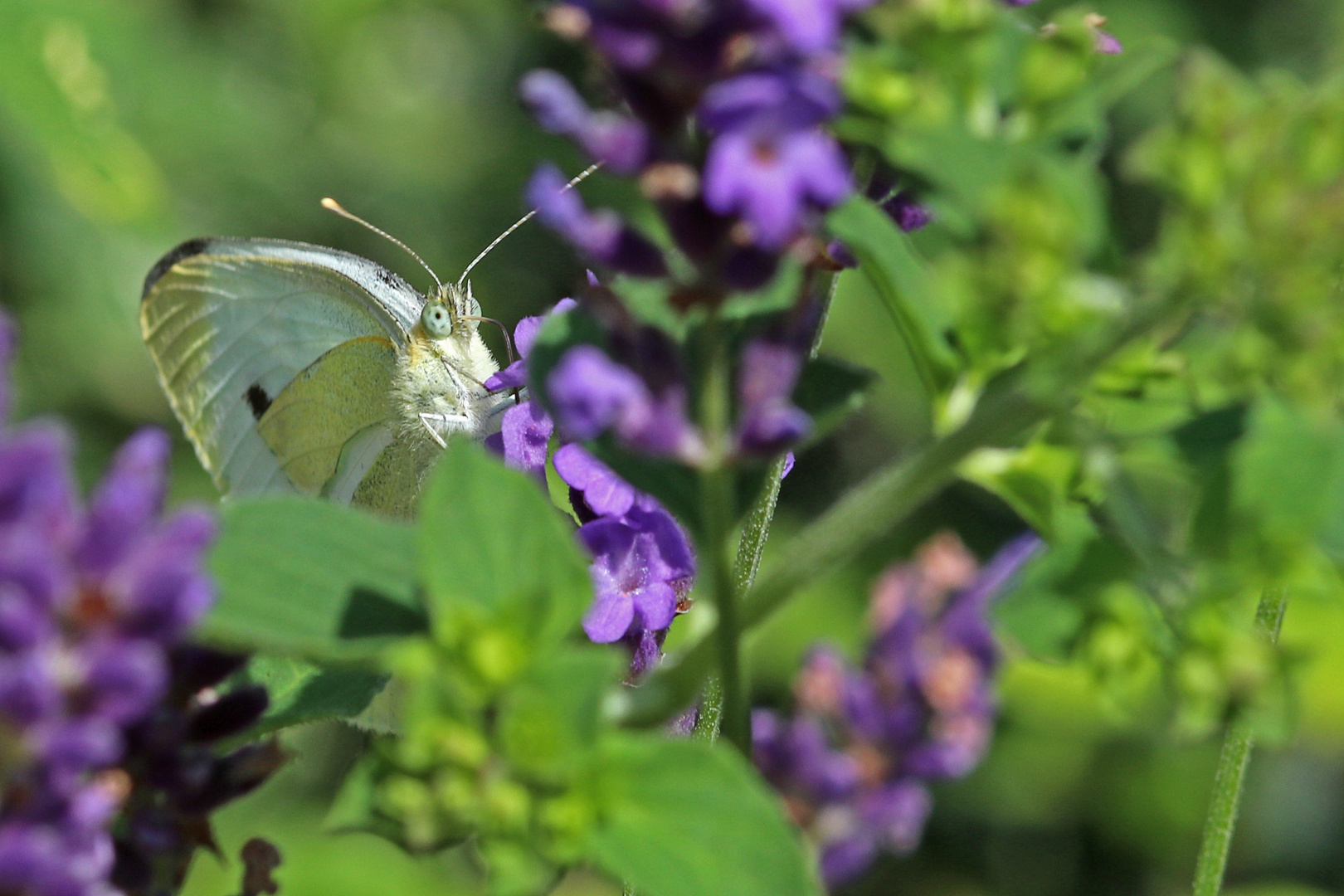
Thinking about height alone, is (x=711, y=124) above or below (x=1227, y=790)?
above

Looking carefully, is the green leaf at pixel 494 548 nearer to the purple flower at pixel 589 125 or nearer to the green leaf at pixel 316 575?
the green leaf at pixel 316 575

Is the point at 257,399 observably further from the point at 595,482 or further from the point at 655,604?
the point at 655,604

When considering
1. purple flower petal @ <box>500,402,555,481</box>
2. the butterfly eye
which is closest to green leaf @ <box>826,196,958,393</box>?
purple flower petal @ <box>500,402,555,481</box>

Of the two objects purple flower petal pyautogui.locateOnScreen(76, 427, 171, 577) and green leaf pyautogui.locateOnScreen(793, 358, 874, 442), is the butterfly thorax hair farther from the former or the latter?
purple flower petal pyautogui.locateOnScreen(76, 427, 171, 577)

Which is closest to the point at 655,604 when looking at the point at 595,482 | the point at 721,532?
the point at 595,482

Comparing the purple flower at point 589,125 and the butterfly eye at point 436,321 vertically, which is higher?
the purple flower at point 589,125

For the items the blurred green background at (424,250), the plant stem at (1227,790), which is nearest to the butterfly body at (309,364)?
the blurred green background at (424,250)

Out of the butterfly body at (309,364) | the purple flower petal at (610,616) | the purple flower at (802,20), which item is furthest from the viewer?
the butterfly body at (309,364)
